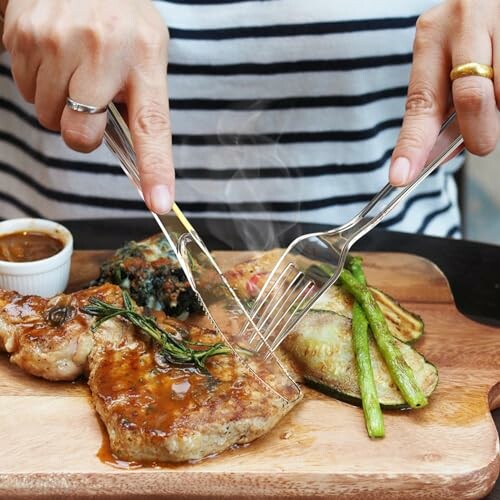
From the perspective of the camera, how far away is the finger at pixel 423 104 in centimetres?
242

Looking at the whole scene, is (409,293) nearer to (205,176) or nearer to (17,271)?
(205,176)

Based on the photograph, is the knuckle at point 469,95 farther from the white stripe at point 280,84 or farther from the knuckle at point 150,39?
the white stripe at point 280,84

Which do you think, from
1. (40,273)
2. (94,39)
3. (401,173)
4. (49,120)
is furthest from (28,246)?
(401,173)

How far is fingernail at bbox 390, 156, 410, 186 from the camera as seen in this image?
2.40 m

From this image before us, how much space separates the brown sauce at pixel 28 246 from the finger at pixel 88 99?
2.65ft

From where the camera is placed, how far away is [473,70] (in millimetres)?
2451

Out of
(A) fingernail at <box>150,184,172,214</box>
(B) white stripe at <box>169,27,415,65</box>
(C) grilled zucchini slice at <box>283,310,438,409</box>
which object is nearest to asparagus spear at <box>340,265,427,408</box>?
(C) grilled zucchini slice at <box>283,310,438,409</box>

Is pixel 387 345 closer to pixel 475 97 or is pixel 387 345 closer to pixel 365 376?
pixel 365 376

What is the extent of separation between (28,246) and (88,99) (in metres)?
0.99

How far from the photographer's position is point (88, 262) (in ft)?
11.2

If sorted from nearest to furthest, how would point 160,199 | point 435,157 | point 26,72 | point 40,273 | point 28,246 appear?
point 160,199 → point 26,72 → point 435,157 → point 40,273 → point 28,246

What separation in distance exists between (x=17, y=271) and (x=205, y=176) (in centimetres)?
109

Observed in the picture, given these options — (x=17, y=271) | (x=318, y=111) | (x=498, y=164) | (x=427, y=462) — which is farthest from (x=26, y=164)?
(x=498, y=164)

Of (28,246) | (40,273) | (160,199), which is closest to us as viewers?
(160,199)
